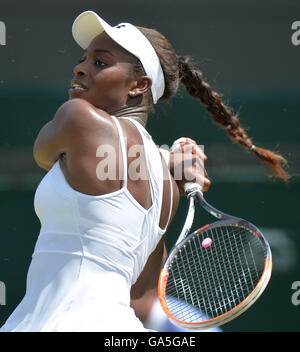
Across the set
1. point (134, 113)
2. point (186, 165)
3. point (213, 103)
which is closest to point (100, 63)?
point (134, 113)

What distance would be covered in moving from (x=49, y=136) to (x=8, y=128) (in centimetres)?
195

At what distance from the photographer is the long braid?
2008 millimetres

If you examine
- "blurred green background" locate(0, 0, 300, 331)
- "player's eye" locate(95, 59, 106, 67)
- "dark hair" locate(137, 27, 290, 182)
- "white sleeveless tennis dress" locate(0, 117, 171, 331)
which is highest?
"player's eye" locate(95, 59, 106, 67)

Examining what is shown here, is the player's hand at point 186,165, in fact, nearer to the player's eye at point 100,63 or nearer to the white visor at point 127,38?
the white visor at point 127,38

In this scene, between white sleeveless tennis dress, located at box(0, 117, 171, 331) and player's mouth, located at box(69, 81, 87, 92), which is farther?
player's mouth, located at box(69, 81, 87, 92)

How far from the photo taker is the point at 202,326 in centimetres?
160

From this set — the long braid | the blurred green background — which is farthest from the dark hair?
the blurred green background

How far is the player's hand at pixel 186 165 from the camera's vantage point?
72.9 inches

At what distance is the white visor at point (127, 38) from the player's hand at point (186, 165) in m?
0.18

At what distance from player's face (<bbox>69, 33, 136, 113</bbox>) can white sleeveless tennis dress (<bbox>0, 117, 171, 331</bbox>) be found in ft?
0.48

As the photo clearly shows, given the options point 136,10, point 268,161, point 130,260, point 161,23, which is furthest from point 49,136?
point 136,10

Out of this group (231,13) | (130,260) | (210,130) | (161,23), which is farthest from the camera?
(231,13)

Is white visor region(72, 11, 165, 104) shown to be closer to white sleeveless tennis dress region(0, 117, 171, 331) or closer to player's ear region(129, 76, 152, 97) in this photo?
player's ear region(129, 76, 152, 97)
